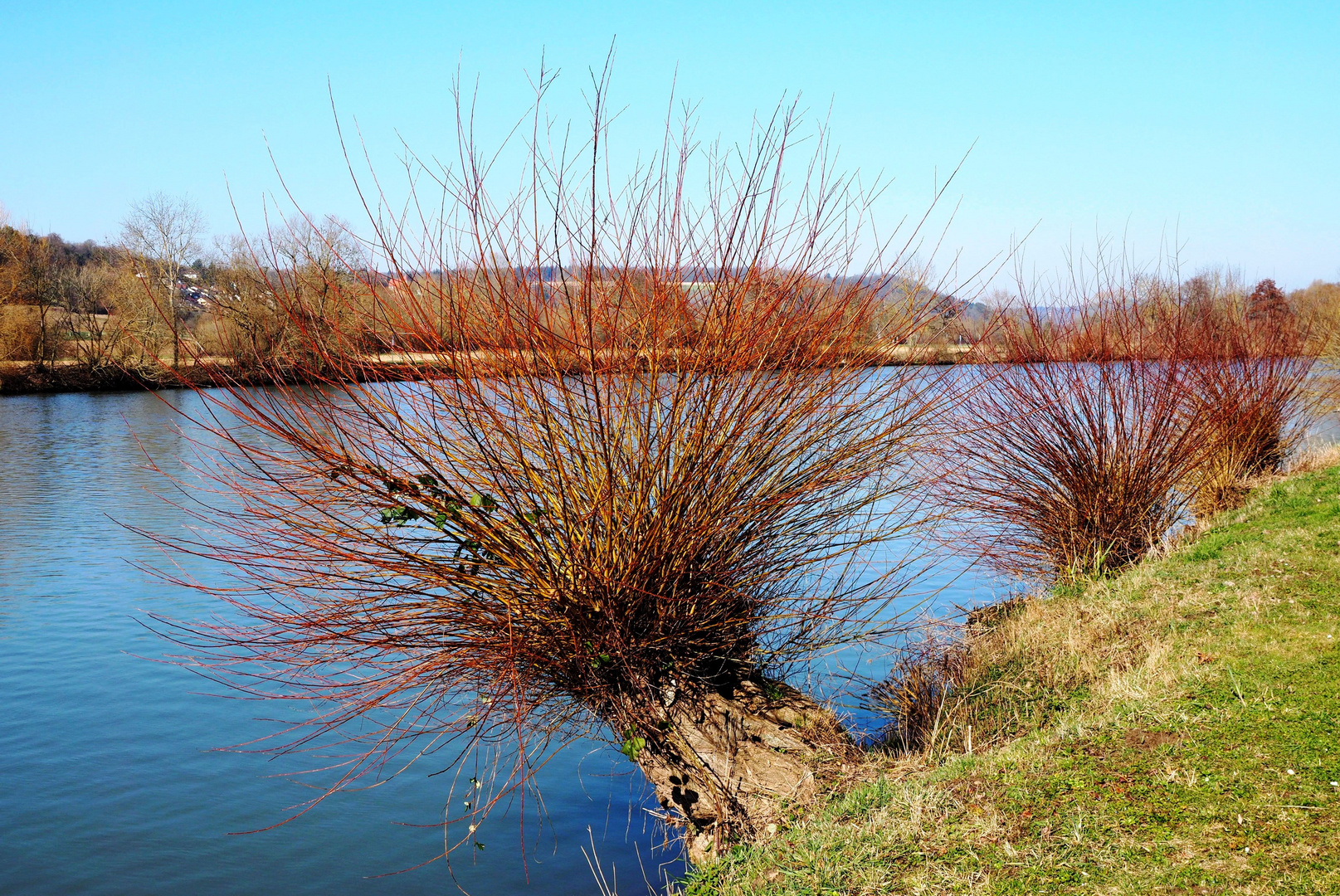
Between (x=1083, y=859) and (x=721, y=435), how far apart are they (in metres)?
2.61

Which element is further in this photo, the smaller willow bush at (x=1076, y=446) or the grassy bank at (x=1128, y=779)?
the smaller willow bush at (x=1076, y=446)

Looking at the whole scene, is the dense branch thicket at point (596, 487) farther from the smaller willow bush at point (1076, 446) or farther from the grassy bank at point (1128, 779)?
the smaller willow bush at point (1076, 446)

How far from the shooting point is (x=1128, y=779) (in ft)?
13.6

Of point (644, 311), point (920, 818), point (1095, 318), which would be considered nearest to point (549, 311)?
point (644, 311)

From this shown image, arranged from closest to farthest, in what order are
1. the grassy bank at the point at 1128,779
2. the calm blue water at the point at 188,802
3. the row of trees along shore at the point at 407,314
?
1. the grassy bank at the point at 1128,779
2. the row of trees along shore at the point at 407,314
3. the calm blue water at the point at 188,802

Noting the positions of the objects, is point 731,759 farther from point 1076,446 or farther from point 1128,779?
point 1076,446

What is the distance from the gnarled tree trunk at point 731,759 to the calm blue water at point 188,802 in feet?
3.31

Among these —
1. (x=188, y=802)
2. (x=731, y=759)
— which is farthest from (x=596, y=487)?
(x=188, y=802)

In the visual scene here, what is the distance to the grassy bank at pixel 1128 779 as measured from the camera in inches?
138

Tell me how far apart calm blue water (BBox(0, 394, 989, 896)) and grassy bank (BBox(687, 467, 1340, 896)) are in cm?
208

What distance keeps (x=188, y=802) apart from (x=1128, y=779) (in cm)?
674

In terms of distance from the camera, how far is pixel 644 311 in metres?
5.14

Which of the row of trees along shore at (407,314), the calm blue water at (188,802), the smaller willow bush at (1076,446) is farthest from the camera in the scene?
the smaller willow bush at (1076,446)

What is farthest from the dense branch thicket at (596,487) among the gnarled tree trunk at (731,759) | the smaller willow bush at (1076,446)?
the smaller willow bush at (1076,446)
